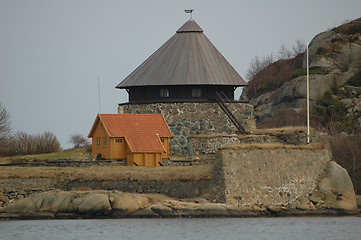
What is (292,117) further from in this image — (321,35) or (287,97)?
(321,35)

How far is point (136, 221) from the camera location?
158ft

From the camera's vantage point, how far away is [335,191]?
52406mm

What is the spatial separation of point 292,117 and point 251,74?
964 inches

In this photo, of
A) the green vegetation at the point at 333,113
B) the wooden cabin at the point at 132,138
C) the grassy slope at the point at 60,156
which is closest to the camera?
the wooden cabin at the point at 132,138

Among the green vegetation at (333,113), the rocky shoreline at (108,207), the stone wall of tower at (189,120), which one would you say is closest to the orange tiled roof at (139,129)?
the stone wall of tower at (189,120)

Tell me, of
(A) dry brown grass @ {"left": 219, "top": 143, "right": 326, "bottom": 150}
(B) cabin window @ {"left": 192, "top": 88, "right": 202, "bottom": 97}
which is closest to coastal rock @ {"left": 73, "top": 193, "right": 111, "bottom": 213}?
(A) dry brown grass @ {"left": 219, "top": 143, "right": 326, "bottom": 150}

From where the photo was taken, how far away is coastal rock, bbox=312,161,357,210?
52.1m

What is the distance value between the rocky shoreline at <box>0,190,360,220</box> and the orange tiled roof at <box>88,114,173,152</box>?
793cm

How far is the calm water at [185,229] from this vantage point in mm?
43125

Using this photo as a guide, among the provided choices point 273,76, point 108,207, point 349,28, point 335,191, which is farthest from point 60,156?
point 349,28

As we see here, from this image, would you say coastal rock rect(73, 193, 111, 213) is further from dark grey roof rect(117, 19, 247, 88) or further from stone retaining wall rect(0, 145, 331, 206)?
dark grey roof rect(117, 19, 247, 88)

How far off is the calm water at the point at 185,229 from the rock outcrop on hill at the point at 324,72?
33717mm

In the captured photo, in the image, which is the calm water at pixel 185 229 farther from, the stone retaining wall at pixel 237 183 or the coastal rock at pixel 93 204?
the stone retaining wall at pixel 237 183

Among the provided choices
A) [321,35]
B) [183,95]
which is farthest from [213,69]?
[321,35]
